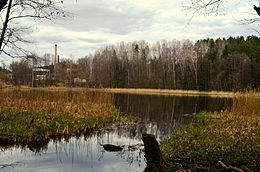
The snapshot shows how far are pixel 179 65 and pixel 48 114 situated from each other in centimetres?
6917

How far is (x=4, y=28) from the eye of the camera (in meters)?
8.98

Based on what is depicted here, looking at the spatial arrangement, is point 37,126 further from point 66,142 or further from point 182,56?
point 182,56

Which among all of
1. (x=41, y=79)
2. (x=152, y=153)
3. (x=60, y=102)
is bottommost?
(x=152, y=153)

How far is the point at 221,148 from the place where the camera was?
1087cm

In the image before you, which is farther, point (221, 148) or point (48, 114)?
point (48, 114)

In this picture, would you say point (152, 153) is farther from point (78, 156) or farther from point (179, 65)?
point (179, 65)

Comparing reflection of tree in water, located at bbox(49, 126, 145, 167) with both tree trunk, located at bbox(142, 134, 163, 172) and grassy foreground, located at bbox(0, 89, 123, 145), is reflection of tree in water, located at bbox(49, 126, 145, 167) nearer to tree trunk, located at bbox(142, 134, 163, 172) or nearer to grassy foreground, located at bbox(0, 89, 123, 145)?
grassy foreground, located at bbox(0, 89, 123, 145)

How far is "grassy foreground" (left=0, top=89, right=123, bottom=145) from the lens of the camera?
49.5 ft

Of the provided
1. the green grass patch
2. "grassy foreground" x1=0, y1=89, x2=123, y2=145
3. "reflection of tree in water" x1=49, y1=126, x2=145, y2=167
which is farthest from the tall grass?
"reflection of tree in water" x1=49, y1=126, x2=145, y2=167

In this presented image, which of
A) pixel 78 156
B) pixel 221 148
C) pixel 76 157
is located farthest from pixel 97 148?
pixel 221 148

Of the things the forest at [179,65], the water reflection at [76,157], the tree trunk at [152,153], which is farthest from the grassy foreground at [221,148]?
the forest at [179,65]

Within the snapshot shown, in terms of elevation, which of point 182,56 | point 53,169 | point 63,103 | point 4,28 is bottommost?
point 53,169

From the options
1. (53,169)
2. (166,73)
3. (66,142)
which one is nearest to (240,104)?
(66,142)

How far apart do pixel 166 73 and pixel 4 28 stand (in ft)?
248
